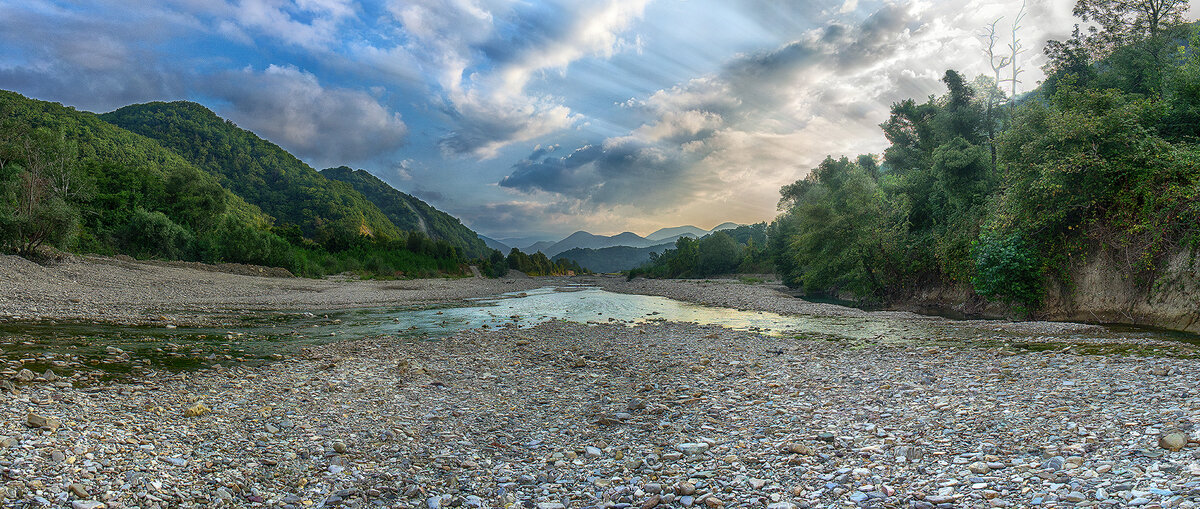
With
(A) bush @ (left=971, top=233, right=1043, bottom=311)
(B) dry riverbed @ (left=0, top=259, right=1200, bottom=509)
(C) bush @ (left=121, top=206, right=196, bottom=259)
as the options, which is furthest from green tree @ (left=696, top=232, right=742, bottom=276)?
(B) dry riverbed @ (left=0, top=259, right=1200, bottom=509)

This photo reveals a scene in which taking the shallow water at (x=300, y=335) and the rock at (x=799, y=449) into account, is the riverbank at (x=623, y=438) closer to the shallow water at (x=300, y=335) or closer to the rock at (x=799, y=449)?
the rock at (x=799, y=449)

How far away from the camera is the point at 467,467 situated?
5930mm

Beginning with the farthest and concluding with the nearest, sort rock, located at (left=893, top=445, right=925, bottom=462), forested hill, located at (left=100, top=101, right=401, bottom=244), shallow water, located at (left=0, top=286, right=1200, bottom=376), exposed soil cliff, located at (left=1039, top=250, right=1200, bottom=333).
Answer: forested hill, located at (left=100, top=101, right=401, bottom=244), exposed soil cliff, located at (left=1039, top=250, right=1200, bottom=333), shallow water, located at (left=0, top=286, right=1200, bottom=376), rock, located at (left=893, top=445, right=925, bottom=462)

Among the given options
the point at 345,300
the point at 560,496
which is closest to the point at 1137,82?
the point at 560,496

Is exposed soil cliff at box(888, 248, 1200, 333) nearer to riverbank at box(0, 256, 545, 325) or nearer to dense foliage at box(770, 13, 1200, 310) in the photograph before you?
dense foliage at box(770, 13, 1200, 310)

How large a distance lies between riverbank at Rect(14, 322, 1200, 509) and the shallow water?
2.21 meters

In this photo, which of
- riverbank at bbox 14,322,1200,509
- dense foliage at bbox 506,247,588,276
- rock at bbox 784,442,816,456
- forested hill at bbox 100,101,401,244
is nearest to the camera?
riverbank at bbox 14,322,1200,509

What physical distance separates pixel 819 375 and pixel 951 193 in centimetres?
2595

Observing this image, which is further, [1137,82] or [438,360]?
[1137,82]

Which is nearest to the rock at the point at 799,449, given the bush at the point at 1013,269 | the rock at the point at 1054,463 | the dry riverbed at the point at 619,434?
the dry riverbed at the point at 619,434

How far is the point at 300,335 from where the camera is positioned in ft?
54.0

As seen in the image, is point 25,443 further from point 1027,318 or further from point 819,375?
point 1027,318

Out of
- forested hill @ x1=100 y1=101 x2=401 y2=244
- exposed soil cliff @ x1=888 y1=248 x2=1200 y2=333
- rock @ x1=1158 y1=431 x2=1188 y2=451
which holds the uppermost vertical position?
forested hill @ x1=100 y1=101 x2=401 y2=244

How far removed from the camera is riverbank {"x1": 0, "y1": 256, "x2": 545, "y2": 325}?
17484 mm
